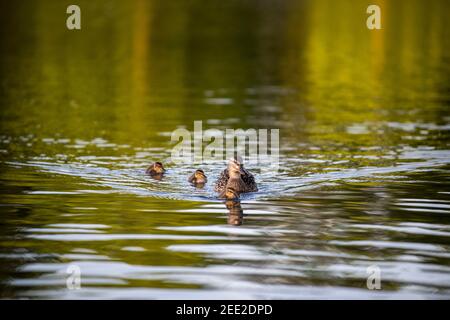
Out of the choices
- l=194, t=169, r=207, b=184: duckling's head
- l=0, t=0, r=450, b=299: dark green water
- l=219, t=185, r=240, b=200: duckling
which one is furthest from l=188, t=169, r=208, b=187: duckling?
l=219, t=185, r=240, b=200: duckling

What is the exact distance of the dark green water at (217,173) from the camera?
42.6 feet

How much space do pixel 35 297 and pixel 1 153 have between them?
36.7 feet

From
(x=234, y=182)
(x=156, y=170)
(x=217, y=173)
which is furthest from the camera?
(x=217, y=173)

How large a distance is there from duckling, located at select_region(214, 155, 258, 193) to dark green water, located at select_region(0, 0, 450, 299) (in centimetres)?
23

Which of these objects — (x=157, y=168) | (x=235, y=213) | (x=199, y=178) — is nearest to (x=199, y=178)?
(x=199, y=178)

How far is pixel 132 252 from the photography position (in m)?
14.1

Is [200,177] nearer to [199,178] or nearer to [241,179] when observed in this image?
[199,178]

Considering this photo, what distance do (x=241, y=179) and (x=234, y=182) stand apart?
0.55ft

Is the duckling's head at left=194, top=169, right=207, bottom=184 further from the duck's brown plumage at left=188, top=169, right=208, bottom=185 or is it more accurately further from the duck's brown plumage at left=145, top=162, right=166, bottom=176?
the duck's brown plumage at left=145, top=162, right=166, bottom=176

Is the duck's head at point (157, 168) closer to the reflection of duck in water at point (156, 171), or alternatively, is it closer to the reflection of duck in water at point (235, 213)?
the reflection of duck in water at point (156, 171)

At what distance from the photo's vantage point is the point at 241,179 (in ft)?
59.9

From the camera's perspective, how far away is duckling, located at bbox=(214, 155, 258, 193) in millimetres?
18281
